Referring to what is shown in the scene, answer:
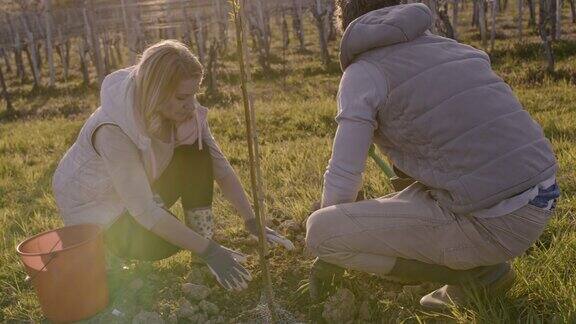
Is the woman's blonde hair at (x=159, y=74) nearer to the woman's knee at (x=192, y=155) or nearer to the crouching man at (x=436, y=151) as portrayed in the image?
the woman's knee at (x=192, y=155)

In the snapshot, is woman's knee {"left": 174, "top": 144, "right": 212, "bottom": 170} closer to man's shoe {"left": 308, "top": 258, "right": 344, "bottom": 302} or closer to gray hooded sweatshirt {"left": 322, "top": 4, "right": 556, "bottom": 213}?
man's shoe {"left": 308, "top": 258, "right": 344, "bottom": 302}

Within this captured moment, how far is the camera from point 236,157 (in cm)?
488

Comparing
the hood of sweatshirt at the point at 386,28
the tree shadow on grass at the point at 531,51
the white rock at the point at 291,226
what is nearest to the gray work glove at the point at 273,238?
the white rock at the point at 291,226

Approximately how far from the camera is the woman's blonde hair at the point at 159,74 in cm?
209

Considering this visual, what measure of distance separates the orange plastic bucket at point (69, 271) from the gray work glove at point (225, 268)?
45 centimetres

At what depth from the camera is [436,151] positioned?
73.7 inches

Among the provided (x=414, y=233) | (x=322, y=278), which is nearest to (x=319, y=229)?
(x=322, y=278)

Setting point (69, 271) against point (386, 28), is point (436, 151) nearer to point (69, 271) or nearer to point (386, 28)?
point (386, 28)

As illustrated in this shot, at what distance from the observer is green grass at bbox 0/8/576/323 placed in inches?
81.5

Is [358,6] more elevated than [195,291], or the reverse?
[358,6]

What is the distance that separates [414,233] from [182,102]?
1001 mm

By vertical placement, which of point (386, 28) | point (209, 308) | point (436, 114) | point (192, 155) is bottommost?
point (209, 308)

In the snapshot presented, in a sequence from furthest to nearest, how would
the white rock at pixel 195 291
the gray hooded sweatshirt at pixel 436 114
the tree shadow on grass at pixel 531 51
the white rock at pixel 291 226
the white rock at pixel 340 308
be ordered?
the tree shadow on grass at pixel 531 51, the white rock at pixel 291 226, the white rock at pixel 195 291, the white rock at pixel 340 308, the gray hooded sweatshirt at pixel 436 114

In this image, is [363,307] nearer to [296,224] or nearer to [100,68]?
[296,224]
